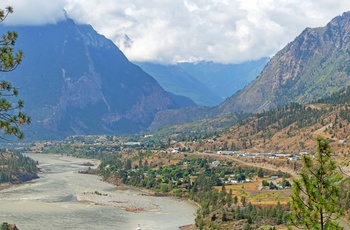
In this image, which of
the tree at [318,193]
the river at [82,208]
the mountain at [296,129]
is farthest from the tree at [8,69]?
the mountain at [296,129]

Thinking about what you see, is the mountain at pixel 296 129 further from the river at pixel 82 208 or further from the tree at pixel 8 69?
the tree at pixel 8 69

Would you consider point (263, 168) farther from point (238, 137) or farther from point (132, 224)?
point (132, 224)

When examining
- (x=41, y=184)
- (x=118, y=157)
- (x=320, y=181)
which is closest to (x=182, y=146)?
(x=118, y=157)

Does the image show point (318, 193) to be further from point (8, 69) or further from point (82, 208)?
point (82, 208)

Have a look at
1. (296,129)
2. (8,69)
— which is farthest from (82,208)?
(296,129)

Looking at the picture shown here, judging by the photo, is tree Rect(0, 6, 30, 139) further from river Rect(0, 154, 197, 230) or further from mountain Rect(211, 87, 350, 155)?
mountain Rect(211, 87, 350, 155)
